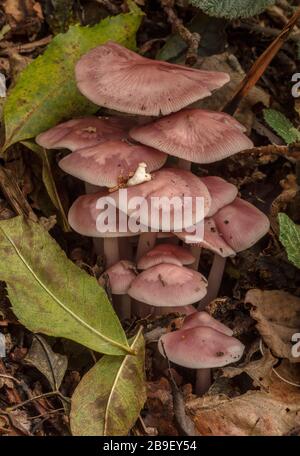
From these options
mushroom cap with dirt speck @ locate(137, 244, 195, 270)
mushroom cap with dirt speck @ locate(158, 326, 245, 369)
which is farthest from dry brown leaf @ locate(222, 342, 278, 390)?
mushroom cap with dirt speck @ locate(137, 244, 195, 270)

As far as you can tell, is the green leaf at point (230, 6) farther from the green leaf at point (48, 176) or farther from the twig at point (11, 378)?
the twig at point (11, 378)

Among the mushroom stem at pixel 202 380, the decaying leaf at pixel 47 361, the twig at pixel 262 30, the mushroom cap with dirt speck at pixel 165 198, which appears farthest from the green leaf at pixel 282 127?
the decaying leaf at pixel 47 361

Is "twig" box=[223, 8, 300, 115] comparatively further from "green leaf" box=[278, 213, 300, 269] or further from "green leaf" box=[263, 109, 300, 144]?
"green leaf" box=[278, 213, 300, 269]

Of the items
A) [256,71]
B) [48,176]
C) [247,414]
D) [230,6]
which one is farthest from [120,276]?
[230,6]

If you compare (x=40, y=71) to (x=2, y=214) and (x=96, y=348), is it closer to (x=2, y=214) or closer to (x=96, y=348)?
(x=2, y=214)

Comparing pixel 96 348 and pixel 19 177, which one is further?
pixel 19 177
